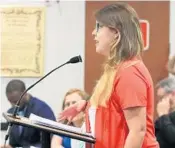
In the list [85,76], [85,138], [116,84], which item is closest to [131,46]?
[116,84]

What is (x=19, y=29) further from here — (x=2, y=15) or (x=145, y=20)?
(x=145, y=20)

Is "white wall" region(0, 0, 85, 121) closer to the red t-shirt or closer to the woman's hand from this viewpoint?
the woman's hand

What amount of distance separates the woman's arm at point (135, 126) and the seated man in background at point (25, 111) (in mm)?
1720

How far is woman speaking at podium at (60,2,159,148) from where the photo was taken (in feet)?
4.58

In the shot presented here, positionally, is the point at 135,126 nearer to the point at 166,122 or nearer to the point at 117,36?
the point at 117,36

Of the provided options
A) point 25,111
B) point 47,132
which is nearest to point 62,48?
point 25,111

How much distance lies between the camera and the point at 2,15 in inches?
142

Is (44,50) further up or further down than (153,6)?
further down

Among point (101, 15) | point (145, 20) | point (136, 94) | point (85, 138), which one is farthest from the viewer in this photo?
Result: point (145, 20)

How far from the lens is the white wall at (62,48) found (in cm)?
353

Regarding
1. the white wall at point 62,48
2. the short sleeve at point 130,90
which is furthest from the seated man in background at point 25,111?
the short sleeve at point 130,90

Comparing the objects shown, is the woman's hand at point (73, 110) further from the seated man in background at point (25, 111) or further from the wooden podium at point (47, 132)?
the seated man in background at point (25, 111)

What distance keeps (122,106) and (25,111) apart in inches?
75.1

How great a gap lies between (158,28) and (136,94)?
220 cm
